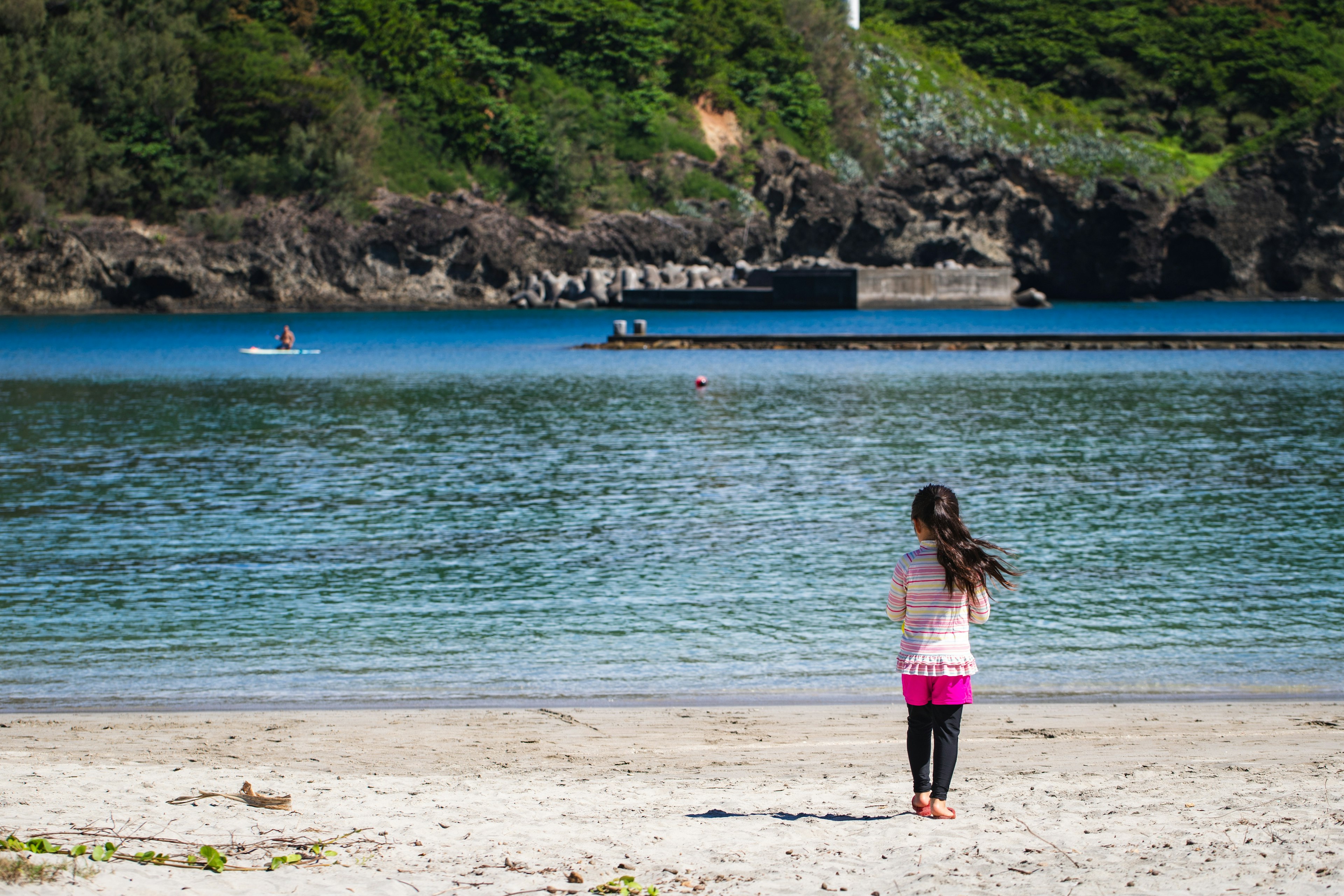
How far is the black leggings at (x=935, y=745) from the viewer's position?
619 cm

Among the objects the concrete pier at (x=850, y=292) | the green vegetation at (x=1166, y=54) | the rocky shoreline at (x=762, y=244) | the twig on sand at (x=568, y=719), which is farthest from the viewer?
the green vegetation at (x=1166, y=54)

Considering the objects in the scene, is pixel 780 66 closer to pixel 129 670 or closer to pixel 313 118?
pixel 313 118

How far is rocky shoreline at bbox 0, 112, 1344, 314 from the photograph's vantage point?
3649 inches

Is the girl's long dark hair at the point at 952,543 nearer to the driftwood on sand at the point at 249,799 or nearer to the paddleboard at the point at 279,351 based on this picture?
the driftwood on sand at the point at 249,799

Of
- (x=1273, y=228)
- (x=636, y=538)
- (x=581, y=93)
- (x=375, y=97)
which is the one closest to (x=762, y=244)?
(x=581, y=93)

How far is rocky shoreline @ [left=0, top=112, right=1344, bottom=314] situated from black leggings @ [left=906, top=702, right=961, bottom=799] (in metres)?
91.1

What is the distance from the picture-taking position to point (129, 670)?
10.5m

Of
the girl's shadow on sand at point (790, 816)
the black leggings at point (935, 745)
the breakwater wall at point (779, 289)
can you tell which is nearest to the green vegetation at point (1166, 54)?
the breakwater wall at point (779, 289)

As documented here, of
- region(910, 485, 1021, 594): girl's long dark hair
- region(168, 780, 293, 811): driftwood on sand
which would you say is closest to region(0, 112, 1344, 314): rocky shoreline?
region(168, 780, 293, 811): driftwood on sand

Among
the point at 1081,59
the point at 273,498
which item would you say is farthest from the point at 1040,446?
the point at 1081,59

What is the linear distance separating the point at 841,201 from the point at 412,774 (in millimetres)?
103576

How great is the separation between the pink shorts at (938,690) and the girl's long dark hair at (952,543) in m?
0.42

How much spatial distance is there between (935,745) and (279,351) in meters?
48.2

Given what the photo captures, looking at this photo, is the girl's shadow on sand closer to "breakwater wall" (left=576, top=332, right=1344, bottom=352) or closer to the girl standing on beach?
the girl standing on beach
